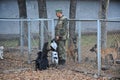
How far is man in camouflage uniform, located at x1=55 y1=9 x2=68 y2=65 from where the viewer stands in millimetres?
10520

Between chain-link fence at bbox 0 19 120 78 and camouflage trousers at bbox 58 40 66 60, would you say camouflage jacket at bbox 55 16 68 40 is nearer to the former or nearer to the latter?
camouflage trousers at bbox 58 40 66 60

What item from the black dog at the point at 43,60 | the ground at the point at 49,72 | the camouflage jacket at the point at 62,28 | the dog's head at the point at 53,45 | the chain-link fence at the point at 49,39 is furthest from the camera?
the dog's head at the point at 53,45

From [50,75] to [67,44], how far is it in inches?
73.1

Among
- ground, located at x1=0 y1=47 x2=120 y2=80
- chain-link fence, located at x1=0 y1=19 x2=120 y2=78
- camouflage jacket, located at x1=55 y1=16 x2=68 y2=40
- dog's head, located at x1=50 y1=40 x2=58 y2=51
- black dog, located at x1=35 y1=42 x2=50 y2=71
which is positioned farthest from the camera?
dog's head, located at x1=50 y1=40 x2=58 y2=51

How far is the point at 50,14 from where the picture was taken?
23328 mm

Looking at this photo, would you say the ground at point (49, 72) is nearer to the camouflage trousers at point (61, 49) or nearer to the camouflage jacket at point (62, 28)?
the camouflage trousers at point (61, 49)

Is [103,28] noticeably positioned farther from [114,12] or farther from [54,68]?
[114,12]

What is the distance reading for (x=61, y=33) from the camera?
1060 cm

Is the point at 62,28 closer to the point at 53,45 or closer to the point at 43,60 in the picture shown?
the point at 53,45

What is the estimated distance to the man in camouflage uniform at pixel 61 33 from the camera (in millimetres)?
10520

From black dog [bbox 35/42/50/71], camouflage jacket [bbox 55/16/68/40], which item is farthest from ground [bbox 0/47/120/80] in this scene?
camouflage jacket [bbox 55/16/68/40]

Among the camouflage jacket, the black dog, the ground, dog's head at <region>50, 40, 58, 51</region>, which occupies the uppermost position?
the camouflage jacket

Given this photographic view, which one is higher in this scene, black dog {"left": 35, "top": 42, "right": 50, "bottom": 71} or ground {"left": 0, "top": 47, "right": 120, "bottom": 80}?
black dog {"left": 35, "top": 42, "right": 50, "bottom": 71}

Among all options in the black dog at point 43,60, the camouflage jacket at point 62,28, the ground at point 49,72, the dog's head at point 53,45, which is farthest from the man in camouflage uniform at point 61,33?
the black dog at point 43,60
